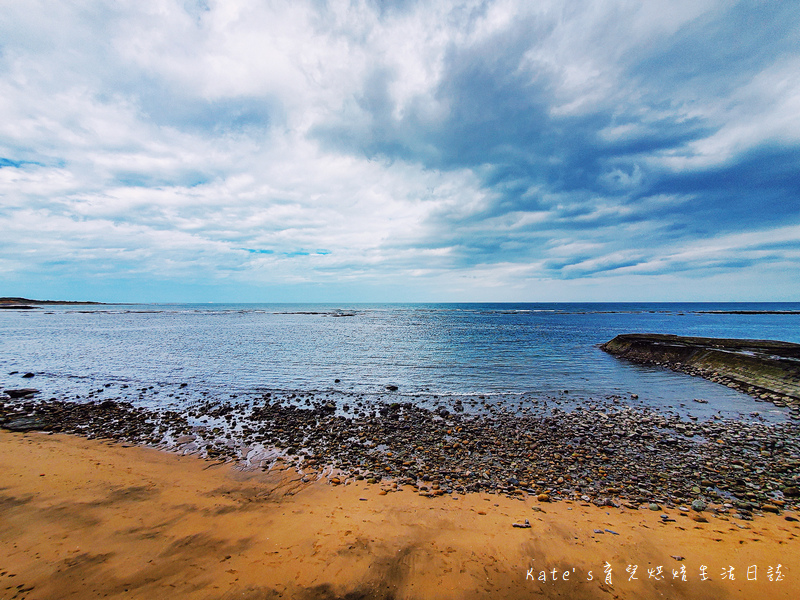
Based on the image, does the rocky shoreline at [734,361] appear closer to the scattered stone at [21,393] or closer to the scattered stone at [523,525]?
the scattered stone at [523,525]

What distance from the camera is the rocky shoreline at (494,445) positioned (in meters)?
9.09

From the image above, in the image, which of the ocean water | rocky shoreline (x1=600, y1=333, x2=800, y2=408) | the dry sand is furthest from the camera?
the ocean water

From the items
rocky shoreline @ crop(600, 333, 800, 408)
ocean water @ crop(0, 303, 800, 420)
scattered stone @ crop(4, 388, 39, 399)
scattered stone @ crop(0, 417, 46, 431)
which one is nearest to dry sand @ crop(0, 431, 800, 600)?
scattered stone @ crop(0, 417, 46, 431)

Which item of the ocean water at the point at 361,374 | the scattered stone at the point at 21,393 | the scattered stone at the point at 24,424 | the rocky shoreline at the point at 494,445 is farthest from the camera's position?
the ocean water at the point at 361,374

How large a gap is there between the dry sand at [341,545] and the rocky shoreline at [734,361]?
17.5m

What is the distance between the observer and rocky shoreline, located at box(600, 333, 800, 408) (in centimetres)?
1908

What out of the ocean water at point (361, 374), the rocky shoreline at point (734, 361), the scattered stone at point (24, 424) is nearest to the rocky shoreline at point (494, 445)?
the scattered stone at point (24, 424)

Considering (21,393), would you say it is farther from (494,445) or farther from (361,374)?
(494,445)

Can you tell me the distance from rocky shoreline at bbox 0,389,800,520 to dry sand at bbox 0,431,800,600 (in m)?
0.88

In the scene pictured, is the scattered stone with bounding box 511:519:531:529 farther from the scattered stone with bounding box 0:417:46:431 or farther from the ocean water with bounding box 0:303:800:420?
the scattered stone with bounding box 0:417:46:431

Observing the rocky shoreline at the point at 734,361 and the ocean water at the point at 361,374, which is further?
the ocean water at the point at 361,374

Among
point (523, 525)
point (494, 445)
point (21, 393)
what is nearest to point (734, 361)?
point (494, 445)

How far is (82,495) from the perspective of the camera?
8.62 meters

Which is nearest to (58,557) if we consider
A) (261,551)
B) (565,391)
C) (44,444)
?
(261,551)
